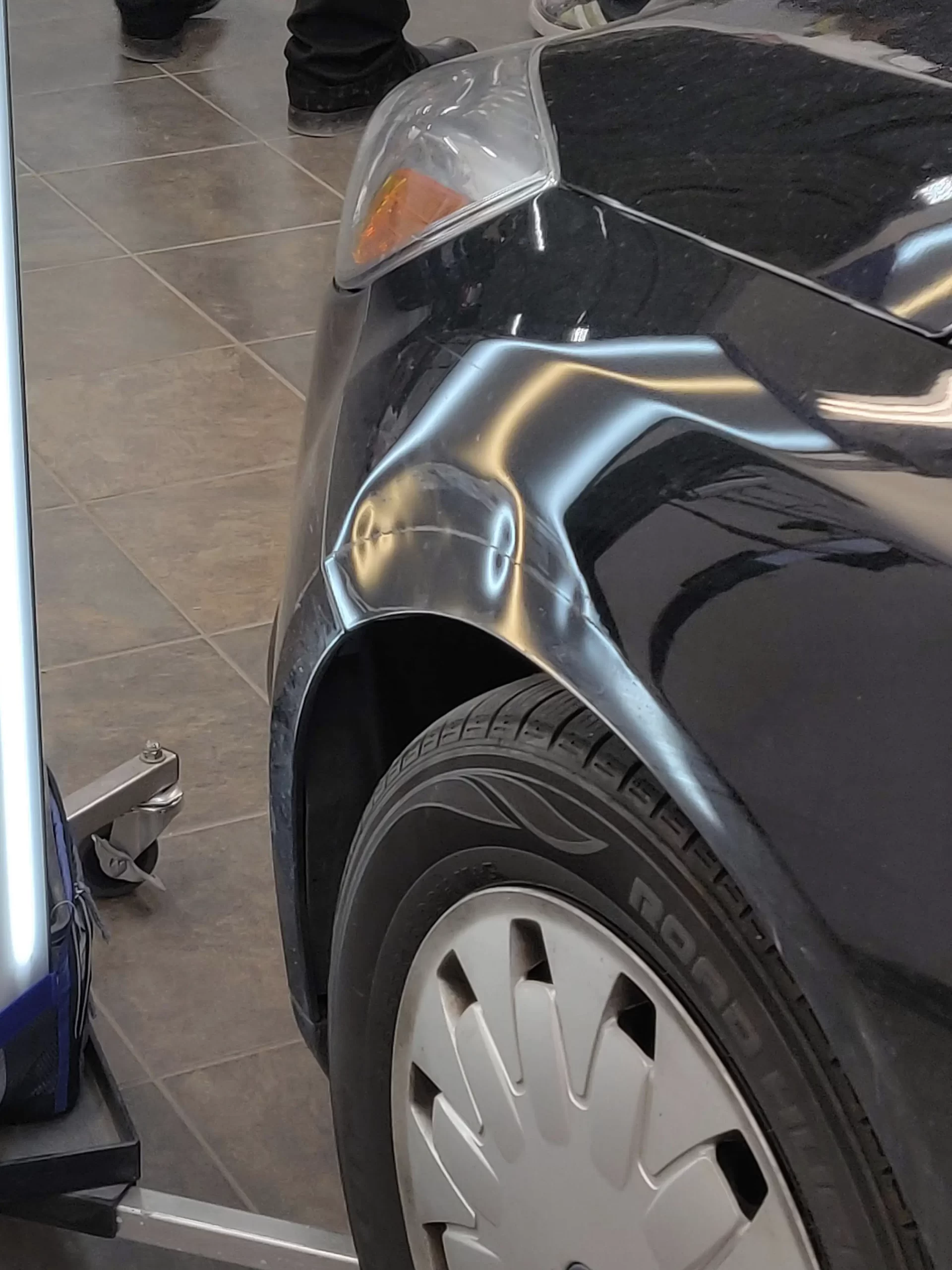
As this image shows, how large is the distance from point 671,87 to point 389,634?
395 millimetres

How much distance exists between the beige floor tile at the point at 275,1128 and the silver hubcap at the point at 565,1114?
43 centimetres

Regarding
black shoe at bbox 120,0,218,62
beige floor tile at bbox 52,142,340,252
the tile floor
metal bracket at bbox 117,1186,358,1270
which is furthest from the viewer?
black shoe at bbox 120,0,218,62

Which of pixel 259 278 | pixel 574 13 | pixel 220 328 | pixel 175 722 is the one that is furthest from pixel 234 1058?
pixel 574 13

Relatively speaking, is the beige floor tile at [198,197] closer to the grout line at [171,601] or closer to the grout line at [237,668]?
the grout line at [171,601]

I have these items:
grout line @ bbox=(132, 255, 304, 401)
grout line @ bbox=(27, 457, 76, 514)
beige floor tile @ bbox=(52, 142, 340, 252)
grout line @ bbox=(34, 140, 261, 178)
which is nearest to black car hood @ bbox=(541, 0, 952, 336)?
grout line @ bbox=(27, 457, 76, 514)

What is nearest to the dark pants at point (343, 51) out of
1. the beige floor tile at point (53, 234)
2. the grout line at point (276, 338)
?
the beige floor tile at point (53, 234)

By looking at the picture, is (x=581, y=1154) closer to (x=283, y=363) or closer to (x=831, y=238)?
(x=831, y=238)

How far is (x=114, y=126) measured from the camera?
430cm

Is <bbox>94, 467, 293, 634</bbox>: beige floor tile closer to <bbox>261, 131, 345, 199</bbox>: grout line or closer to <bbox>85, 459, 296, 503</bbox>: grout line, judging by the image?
<bbox>85, 459, 296, 503</bbox>: grout line

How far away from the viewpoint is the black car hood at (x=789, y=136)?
2.92 feet

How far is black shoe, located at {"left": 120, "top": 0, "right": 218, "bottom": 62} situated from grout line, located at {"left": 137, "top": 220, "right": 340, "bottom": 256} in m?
1.28

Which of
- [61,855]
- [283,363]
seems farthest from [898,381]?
[283,363]

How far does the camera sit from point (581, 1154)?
3.19ft

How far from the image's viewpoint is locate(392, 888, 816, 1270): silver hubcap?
0.89 meters
